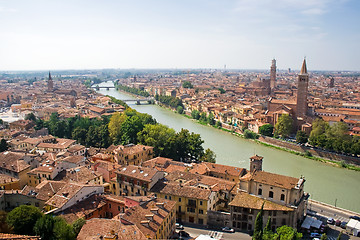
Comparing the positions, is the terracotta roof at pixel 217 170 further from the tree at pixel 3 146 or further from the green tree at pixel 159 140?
the tree at pixel 3 146

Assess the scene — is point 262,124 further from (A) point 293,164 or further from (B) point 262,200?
(B) point 262,200

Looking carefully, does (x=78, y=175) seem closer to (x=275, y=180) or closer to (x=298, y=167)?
(x=275, y=180)

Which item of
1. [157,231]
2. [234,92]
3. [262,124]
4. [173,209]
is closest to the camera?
[157,231]

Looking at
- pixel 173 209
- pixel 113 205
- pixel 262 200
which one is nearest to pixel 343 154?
pixel 262 200

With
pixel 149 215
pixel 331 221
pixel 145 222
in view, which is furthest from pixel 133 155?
pixel 331 221

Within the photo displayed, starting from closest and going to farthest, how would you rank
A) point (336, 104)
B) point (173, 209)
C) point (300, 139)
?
point (173, 209)
point (300, 139)
point (336, 104)

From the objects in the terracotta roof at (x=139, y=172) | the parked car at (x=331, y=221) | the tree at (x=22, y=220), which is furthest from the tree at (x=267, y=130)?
the tree at (x=22, y=220)

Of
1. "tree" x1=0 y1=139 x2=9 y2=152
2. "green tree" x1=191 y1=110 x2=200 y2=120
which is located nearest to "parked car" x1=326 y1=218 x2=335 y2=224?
"tree" x1=0 y1=139 x2=9 y2=152
